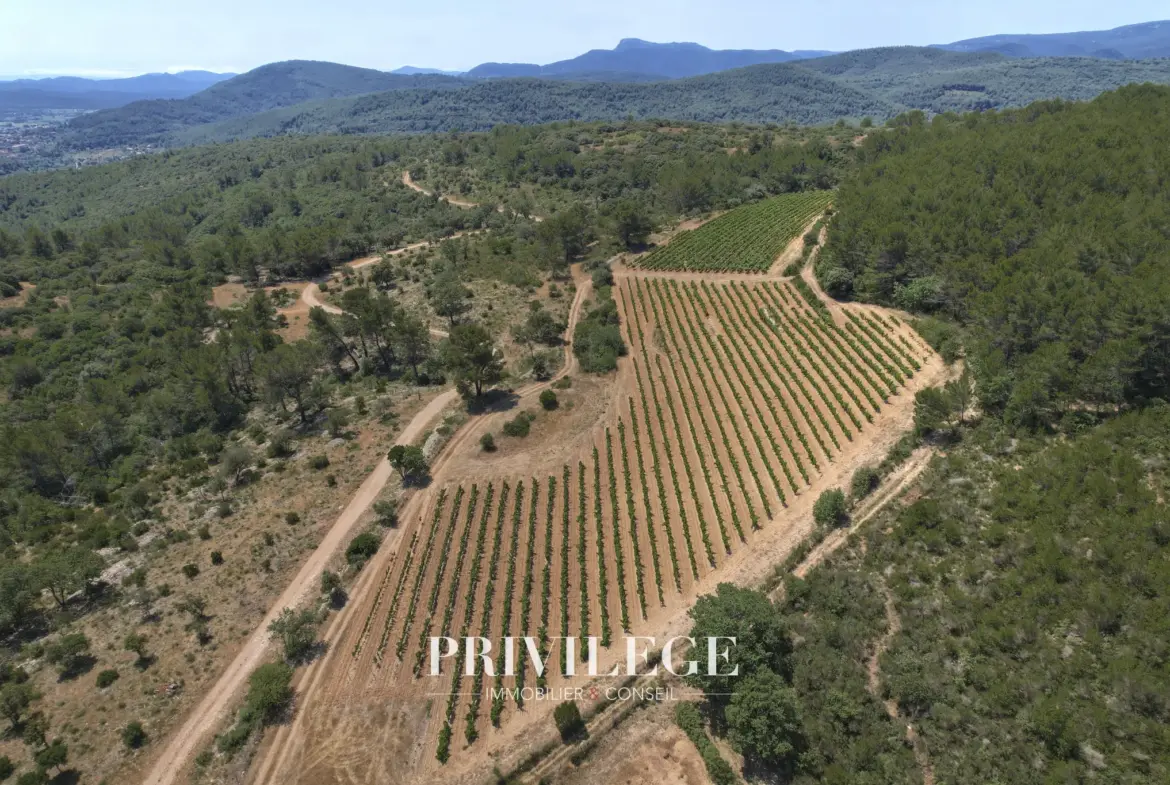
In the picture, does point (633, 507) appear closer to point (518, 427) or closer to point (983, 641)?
point (518, 427)

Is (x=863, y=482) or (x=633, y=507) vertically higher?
(x=863, y=482)

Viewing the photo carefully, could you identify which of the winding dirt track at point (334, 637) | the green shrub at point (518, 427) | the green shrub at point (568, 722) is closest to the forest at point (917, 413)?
the winding dirt track at point (334, 637)

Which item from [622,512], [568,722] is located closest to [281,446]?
[622,512]

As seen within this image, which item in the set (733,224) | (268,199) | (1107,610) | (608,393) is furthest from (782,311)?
(268,199)

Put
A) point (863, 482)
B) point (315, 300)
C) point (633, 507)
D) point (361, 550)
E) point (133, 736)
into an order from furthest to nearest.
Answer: point (315, 300), point (633, 507), point (361, 550), point (863, 482), point (133, 736)

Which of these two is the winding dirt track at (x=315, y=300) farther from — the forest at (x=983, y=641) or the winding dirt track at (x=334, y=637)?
the forest at (x=983, y=641)

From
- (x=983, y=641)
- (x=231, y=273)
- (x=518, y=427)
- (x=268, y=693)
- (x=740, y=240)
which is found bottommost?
(x=268, y=693)

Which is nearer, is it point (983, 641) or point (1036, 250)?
point (983, 641)
